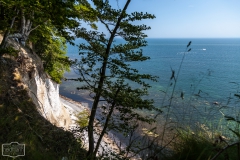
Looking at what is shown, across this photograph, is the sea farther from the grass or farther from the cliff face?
the cliff face

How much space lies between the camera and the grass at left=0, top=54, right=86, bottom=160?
3.97 meters

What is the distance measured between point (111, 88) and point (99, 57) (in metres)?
1.07

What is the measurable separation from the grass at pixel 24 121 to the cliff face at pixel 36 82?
0.38m

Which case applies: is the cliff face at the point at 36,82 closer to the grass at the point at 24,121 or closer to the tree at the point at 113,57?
the grass at the point at 24,121

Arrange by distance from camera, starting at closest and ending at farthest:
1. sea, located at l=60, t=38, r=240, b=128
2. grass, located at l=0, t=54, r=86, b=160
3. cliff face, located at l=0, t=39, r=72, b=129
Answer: sea, located at l=60, t=38, r=240, b=128
grass, located at l=0, t=54, r=86, b=160
cliff face, located at l=0, t=39, r=72, b=129

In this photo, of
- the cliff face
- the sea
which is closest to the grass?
the cliff face

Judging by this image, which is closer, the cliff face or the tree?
the tree

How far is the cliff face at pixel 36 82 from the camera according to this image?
29.1 ft

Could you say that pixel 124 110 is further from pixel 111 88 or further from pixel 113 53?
pixel 113 53

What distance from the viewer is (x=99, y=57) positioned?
6.43 meters

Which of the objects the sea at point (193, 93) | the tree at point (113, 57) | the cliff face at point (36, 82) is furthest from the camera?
the cliff face at point (36, 82)

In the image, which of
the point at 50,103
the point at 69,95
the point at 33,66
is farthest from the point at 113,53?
the point at 69,95

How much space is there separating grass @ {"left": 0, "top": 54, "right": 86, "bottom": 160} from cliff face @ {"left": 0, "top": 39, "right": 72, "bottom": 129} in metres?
0.38

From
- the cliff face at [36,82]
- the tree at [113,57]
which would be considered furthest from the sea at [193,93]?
the cliff face at [36,82]
